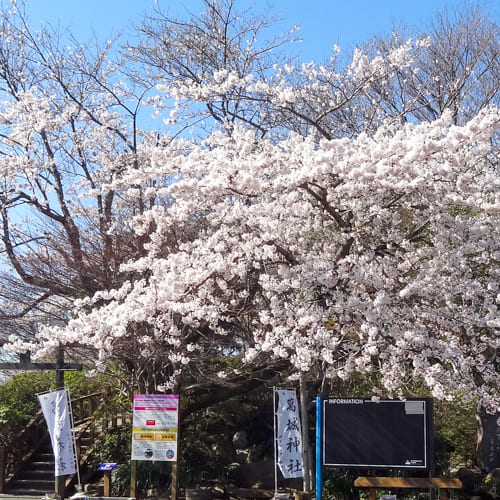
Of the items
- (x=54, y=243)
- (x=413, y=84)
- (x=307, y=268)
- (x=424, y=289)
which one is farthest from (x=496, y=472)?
(x=413, y=84)

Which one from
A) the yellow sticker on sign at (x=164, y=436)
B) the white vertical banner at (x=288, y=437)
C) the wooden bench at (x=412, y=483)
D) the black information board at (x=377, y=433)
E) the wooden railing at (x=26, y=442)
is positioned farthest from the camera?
the wooden railing at (x=26, y=442)

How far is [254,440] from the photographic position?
499 inches

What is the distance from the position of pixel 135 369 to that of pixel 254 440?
305cm

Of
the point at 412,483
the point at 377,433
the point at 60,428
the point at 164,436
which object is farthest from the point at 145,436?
the point at 412,483

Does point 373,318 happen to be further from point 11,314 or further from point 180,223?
point 11,314

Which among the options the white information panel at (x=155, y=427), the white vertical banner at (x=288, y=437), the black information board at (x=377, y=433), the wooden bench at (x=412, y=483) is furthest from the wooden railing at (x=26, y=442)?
the wooden bench at (x=412, y=483)

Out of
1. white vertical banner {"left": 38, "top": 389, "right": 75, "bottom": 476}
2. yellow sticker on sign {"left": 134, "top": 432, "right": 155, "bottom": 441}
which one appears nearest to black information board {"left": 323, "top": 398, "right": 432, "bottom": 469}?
yellow sticker on sign {"left": 134, "top": 432, "right": 155, "bottom": 441}

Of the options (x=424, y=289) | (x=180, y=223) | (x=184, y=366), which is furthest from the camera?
(x=184, y=366)

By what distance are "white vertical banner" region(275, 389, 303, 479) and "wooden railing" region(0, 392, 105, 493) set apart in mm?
5723

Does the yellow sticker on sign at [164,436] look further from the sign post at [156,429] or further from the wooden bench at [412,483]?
the wooden bench at [412,483]

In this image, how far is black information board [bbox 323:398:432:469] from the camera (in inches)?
329

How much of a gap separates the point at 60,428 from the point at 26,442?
4.47m

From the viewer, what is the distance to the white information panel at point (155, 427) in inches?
367

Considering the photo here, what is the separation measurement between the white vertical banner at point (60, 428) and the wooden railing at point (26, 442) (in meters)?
3.48
